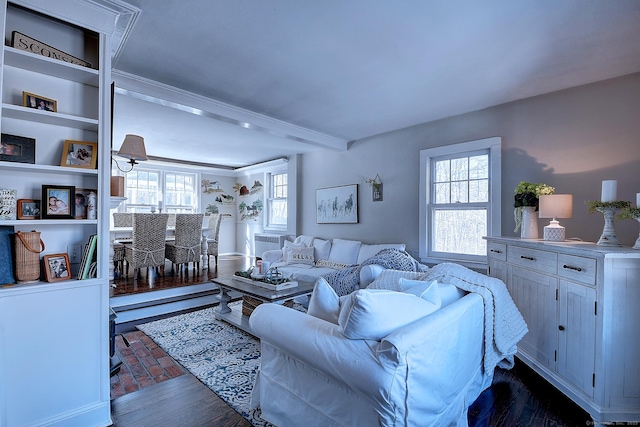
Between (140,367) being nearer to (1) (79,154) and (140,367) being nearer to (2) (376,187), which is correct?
(1) (79,154)

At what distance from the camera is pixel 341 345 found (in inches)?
54.2

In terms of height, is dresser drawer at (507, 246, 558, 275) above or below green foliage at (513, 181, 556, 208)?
below

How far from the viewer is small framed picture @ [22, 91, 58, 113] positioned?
1.73m

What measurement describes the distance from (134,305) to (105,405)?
225 centimetres

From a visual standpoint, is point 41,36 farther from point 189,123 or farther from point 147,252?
point 147,252

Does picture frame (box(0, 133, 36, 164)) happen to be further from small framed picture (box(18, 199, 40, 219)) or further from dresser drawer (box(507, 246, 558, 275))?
dresser drawer (box(507, 246, 558, 275))

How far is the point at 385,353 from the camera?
1237 mm

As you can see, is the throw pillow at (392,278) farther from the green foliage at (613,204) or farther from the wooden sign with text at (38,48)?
the wooden sign with text at (38,48)

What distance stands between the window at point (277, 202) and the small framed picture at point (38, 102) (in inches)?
203

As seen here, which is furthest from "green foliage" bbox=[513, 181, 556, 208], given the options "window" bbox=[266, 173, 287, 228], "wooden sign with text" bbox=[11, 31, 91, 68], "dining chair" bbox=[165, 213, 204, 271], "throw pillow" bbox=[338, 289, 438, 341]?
"window" bbox=[266, 173, 287, 228]

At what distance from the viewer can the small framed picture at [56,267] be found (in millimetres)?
1773

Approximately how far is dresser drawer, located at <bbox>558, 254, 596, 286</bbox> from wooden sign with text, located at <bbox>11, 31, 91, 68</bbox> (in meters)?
3.45

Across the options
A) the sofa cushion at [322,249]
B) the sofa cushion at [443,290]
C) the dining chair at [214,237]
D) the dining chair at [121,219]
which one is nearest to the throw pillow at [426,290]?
the sofa cushion at [443,290]

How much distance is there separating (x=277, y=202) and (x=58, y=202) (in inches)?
214
